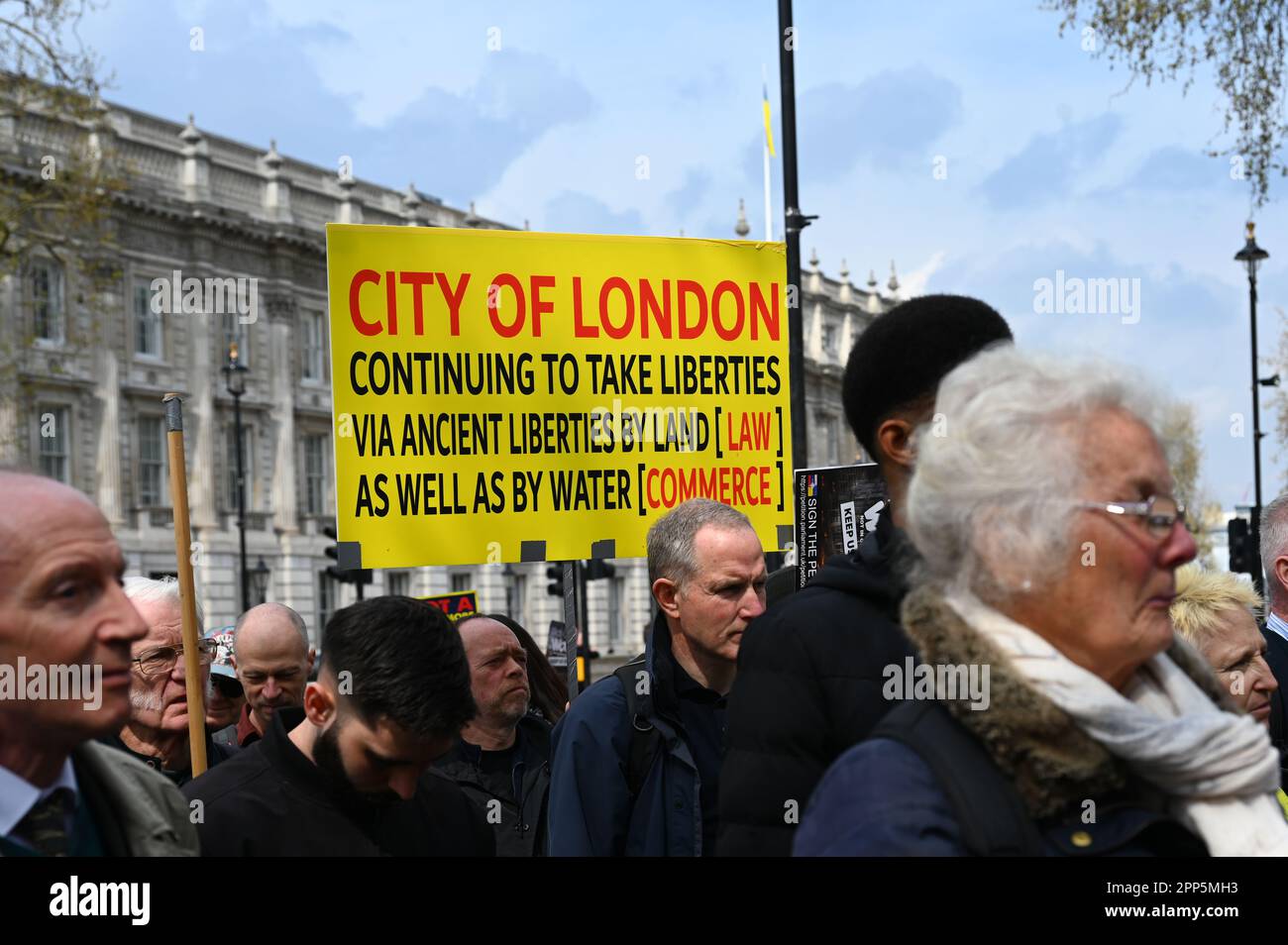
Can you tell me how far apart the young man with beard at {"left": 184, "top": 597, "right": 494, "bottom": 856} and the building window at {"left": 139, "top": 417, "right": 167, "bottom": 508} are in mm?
39658

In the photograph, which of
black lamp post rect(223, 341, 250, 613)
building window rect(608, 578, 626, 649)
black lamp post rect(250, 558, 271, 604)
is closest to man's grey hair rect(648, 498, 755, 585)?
black lamp post rect(223, 341, 250, 613)

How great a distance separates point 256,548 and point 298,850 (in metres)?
42.3

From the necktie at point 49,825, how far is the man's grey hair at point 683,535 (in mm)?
2108

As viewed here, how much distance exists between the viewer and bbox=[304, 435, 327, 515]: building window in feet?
154

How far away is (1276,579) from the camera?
17.6ft

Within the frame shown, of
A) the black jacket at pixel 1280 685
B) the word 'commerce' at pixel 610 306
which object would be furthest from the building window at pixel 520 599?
the black jacket at pixel 1280 685

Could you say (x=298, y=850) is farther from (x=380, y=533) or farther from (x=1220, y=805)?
(x=380, y=533)

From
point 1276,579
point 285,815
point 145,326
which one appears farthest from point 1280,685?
point 145,326

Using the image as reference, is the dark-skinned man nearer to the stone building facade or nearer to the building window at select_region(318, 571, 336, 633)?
the stone building facade

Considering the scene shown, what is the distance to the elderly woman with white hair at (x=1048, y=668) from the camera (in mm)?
1915

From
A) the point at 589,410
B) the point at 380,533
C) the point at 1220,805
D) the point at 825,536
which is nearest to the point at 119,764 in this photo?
the point at 1220,805

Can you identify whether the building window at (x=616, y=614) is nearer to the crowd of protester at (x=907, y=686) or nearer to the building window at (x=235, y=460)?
the building window at (x=235, y=460)
